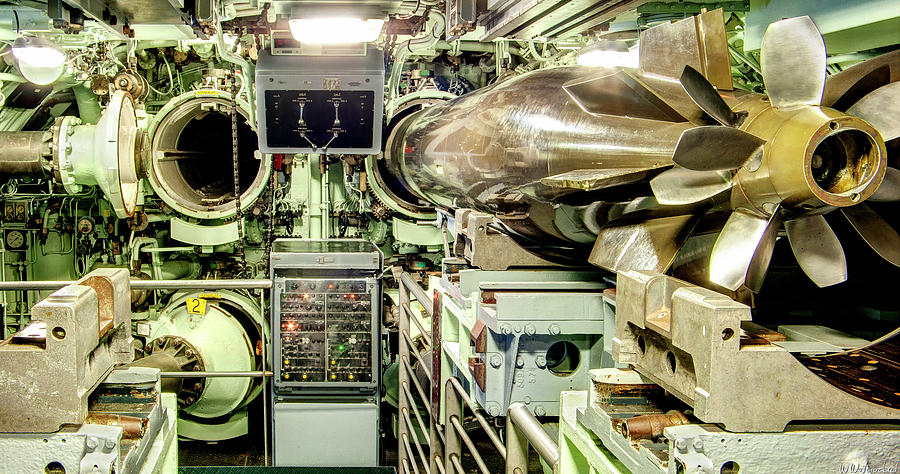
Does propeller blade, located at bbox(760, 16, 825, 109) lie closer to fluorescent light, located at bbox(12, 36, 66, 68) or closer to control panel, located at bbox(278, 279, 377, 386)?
control panel, located at bbox(278, 279, 377, 386)

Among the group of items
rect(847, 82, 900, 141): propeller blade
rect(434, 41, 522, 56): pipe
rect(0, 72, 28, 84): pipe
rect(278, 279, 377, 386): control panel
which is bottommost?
rect(278, 279, 377, 386): control panel

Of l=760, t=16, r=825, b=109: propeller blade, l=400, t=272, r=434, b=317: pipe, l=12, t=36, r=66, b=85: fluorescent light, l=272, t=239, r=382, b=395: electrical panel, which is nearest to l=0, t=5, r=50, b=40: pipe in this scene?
l=12, t=36, r=66, b=85: fluorescent light

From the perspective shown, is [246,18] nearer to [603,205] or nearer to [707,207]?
[603,205]

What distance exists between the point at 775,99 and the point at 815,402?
0.57 meters

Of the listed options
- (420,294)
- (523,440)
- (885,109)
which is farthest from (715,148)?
(420,294)

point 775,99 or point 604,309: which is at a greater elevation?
point 775,99

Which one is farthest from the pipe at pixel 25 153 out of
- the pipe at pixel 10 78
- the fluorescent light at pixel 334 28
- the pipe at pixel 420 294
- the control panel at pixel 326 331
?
the pipe at pixel 420 294

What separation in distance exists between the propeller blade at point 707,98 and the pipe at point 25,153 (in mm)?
4456

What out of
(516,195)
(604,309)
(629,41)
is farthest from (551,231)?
(629,41)

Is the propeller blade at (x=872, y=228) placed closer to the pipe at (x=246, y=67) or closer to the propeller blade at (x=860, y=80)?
the propeller blade at (x=860, y=80)

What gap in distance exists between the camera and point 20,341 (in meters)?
1.42

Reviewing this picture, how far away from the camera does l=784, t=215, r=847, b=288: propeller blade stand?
4.61ft

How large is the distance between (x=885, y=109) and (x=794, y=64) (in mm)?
228

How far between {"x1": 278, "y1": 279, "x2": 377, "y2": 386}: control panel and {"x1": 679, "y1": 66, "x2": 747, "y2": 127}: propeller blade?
3.36m
